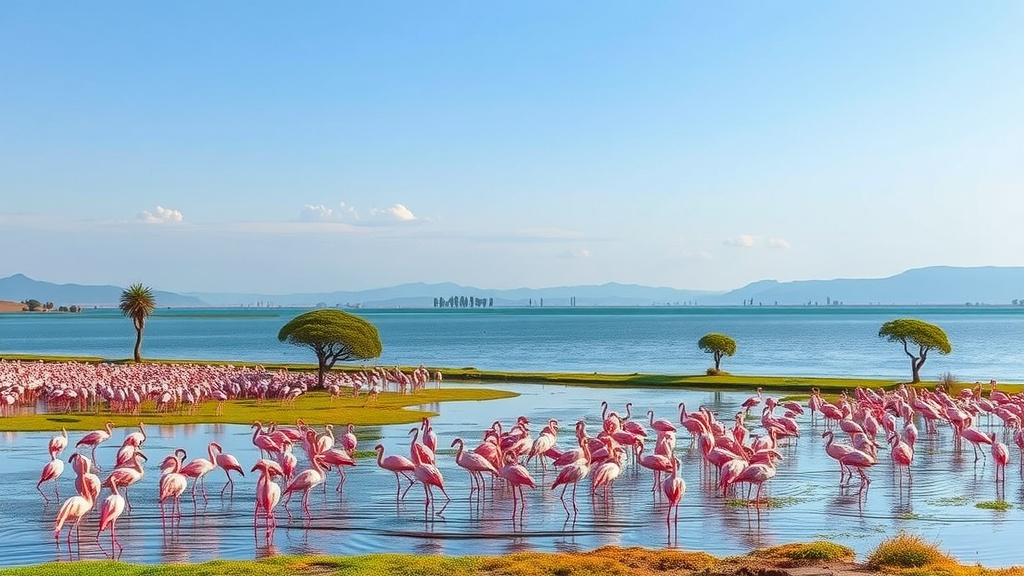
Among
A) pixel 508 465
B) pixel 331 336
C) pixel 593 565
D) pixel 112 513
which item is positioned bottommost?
pixel 593 565

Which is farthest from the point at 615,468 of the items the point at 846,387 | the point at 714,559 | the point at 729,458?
the point at 846,387

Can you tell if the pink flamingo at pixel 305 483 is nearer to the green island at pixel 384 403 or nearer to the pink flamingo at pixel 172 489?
the pink flamingo at pixel 172 489

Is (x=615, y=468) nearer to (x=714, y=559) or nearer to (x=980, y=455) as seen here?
(x=714, y=559)

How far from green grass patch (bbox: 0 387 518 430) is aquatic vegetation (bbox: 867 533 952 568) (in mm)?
19068

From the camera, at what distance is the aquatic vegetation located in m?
11.7

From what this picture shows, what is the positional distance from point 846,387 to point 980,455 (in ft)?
57.0

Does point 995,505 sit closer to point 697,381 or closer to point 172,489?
point 172,489

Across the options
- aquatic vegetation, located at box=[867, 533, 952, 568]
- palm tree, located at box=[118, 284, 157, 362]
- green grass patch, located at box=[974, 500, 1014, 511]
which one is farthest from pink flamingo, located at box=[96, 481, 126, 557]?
palm tree, located at box=[118, 284, 157, 362]

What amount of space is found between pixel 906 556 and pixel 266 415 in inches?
889

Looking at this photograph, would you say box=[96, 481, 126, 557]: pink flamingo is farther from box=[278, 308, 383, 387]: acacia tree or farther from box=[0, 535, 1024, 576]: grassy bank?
box=[278, 308, 383, 387]: acacia tree

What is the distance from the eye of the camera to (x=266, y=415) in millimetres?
30609

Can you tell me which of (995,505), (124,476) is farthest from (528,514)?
(995,505)

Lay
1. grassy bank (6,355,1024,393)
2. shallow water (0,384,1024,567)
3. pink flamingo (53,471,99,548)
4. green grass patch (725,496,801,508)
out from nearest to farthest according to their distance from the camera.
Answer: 1. pink flamingo (53,471,99,548)
2. shallow water (0,384,1024,567)
3. green grass patch (725,496,801,508)
4. grassy bank (6,355,1024,393)

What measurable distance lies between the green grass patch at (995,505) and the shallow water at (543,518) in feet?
0.51
